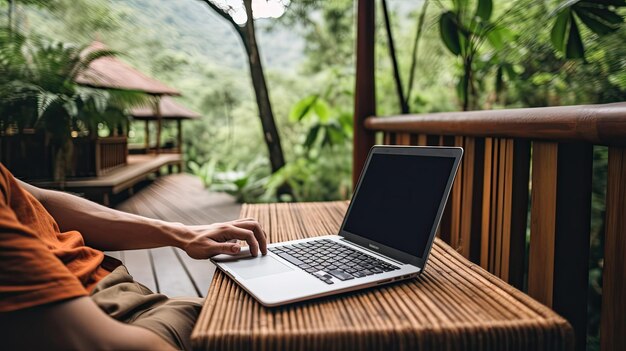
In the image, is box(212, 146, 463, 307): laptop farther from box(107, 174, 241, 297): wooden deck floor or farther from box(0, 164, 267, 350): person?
box(107, 174, 241, 297): wooden deck floor

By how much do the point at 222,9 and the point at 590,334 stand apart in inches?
169

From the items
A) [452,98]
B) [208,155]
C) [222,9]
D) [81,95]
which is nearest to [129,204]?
[81,95]

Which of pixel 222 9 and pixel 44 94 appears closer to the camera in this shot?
pixel 44 94

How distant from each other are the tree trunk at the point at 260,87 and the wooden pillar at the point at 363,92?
117 inches

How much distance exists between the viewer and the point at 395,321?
23.7 inches

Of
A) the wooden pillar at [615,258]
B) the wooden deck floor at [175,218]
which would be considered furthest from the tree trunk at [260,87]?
the wooden pillar at [615,258]

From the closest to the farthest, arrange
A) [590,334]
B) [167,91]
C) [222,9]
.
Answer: [590,334] → [222,9] → [167,91]

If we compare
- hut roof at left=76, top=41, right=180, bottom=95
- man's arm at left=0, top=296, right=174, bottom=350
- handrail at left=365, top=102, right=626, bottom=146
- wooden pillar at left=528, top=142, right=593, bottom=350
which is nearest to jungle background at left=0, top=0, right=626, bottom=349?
hut roof at left=76, top=41, right=180, bottom=95

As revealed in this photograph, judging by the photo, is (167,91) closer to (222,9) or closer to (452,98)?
(222,9)

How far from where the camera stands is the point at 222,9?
484cm

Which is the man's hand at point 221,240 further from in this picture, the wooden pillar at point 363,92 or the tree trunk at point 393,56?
the tree trunk at point 393,56

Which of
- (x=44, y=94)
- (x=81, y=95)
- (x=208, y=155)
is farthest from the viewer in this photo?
(x=208, y=155)

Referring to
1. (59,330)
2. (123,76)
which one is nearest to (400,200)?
(59,330)

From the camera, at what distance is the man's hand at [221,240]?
897 millimetres
